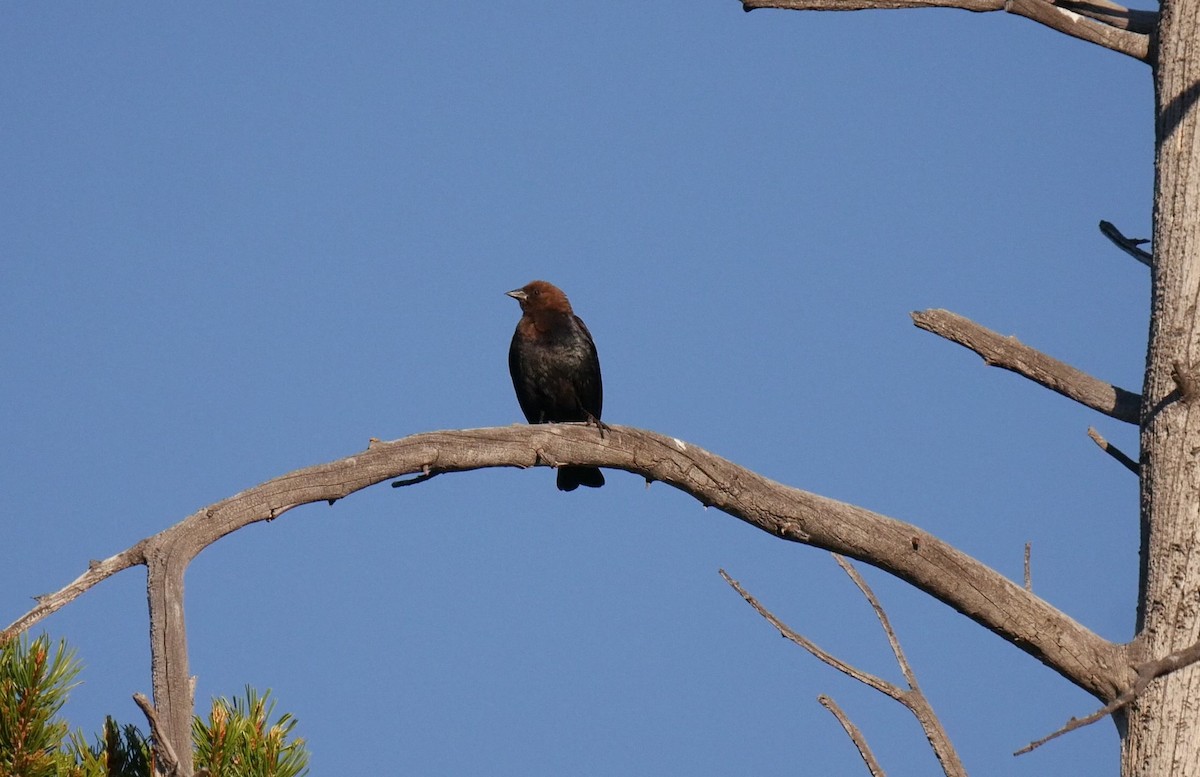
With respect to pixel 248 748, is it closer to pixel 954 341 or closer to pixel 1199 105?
pixel 954 341

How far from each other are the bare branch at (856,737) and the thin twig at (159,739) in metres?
1.50

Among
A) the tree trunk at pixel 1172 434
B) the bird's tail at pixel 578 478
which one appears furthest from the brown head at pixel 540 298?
A: the tree trunk at pixel 1172 434

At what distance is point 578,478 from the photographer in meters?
6.42

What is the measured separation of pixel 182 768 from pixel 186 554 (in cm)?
48

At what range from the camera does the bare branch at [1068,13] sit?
3.39m

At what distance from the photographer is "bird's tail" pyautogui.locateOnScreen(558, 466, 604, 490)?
6.38m

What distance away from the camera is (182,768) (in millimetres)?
2336

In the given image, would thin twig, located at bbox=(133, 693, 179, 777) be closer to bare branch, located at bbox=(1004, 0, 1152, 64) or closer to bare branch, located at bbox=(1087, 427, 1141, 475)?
bare branch, located at bbox=(1087, 427, 1141, 475)

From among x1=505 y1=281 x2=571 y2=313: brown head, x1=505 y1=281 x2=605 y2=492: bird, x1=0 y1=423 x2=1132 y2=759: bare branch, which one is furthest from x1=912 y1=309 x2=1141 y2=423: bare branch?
x1=505 y1=281 x2=571 y2=313: brown head

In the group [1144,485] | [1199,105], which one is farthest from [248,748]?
[1199,105]

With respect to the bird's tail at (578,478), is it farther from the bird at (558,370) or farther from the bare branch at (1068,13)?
the bare branch at (1068,13)

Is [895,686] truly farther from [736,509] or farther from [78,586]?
[78,586]

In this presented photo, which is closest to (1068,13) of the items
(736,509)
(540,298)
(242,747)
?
(736,509)

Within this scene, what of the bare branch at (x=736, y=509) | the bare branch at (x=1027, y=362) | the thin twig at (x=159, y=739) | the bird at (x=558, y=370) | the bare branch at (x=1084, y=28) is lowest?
the thin twig at (x=159, y=739)
